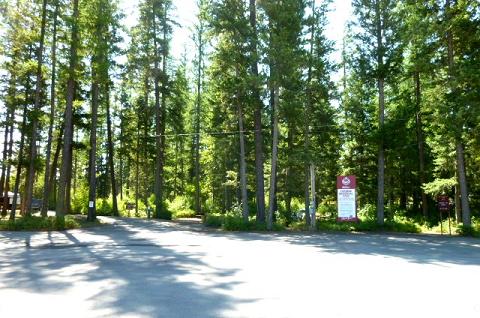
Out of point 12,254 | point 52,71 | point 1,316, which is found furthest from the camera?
point 52,71

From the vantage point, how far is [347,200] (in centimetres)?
2291

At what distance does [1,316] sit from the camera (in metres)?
5.83

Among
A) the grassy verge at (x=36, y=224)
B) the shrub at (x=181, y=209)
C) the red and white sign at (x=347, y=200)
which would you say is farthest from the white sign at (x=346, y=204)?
the shrub at (x=181, y=209)

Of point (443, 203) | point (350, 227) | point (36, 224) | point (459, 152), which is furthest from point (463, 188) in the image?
point (36, 224)

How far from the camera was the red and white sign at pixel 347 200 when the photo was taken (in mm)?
22797

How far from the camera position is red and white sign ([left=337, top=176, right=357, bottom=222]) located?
74.8 ft

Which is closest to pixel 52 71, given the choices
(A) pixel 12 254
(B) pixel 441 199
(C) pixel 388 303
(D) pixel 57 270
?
(A) pixel 12 254

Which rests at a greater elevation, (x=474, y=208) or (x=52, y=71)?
(x=52, y=71)

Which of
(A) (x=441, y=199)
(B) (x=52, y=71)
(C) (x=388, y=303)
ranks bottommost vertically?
(C) (x=388, y=303)

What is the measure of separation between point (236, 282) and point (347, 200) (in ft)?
51.5

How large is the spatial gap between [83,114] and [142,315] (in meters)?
28.8

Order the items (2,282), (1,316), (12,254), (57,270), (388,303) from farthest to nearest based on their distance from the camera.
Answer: (12,254) < (57,270) < (2,282) < (388,303) < (1,316)

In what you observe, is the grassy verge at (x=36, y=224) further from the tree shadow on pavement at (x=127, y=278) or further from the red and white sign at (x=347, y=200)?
the red and white sign at (x=347, y=200)

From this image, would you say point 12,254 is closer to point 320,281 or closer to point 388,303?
point 320,281
